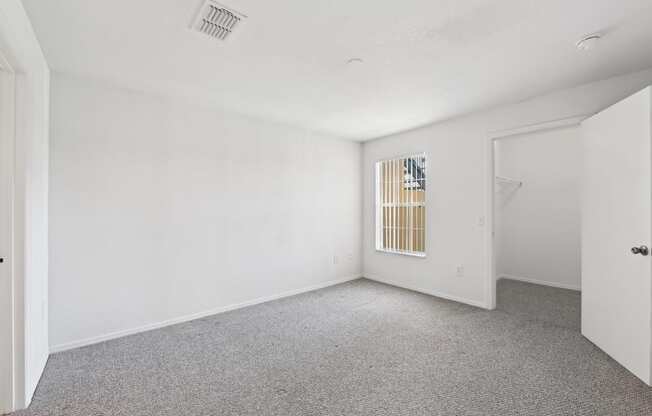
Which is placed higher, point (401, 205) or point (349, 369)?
point (401, 205)

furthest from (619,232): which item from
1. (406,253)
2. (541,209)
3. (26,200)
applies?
(26,200)

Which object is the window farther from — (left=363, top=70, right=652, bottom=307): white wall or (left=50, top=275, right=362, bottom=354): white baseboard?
(left=50, top=275, right=362, bottom=354): white baseboard

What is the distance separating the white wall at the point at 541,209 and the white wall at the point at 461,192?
127 centimetres

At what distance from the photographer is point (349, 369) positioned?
2.22 metres

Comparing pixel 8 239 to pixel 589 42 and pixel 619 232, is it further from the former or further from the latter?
pixel 619 232

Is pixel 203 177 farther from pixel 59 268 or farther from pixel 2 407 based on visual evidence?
pixel 2 407

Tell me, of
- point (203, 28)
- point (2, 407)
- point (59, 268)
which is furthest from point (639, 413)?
point (59, 268)

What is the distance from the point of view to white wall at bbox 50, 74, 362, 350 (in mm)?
2576

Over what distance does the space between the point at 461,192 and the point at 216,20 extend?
321 cm

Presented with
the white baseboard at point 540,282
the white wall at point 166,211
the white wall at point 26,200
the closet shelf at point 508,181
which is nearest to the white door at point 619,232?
the closet shelf at point 508,181

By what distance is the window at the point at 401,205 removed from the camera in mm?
4363

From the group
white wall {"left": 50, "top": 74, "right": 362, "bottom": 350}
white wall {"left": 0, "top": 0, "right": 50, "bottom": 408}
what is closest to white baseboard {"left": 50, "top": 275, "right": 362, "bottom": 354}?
white wall {"left": 50, "top": 74, "right": 362, "bottom": 350}

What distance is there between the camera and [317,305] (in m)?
3.69

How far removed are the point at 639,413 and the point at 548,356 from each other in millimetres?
656
